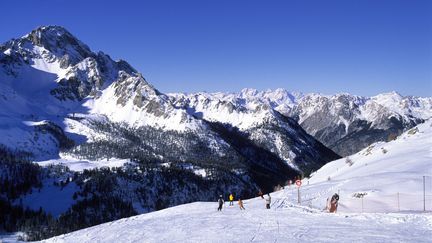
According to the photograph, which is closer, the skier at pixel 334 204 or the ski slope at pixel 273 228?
the ski slope at pixel 273 228

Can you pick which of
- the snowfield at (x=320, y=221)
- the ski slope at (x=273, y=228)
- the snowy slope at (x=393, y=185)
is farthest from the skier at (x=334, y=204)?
the snowy slope at (x=393, y=185)

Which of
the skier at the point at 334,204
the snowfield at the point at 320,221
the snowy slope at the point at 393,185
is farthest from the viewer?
the snowy slope at the point at 393,185

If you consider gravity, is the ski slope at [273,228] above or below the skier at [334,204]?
below

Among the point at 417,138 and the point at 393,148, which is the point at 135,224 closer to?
the point at 393,148

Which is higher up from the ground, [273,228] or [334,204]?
[334,204]

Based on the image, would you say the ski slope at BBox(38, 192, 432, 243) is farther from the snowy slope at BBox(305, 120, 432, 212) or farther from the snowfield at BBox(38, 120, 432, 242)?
the snowy slope at BBox(305, 120, 432, 212)

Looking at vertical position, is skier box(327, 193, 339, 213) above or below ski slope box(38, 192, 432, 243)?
above

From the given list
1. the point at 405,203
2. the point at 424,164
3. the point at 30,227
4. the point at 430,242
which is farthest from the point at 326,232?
the point at 30,227

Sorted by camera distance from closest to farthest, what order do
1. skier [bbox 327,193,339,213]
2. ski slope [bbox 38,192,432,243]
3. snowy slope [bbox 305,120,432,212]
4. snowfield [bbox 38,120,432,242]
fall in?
ski slope [bbox 38,192,432,243] → snowfield [bbox 38,120,432,242] → skier [bbox 327,193,339,213] → snowy slope [bbox 305,120,432,212]

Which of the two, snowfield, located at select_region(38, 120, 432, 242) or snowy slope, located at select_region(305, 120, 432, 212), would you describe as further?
snowy slope, located at select_region(305, 120, 432, 212)

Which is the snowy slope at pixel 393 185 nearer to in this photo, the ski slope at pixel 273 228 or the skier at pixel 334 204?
the skier at pixel 334 204

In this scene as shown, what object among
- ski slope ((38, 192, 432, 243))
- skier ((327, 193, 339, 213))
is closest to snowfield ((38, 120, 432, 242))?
ski slope ((38, 192, 432, 243))

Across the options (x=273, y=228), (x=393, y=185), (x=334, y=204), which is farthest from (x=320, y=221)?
(x=393, y=185)

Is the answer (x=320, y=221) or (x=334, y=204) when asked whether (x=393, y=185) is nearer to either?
(x=334, y=204)
